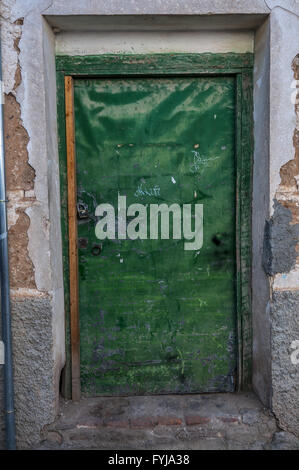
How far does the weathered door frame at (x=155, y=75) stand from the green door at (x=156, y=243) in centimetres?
6

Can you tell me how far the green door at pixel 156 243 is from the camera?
249cm

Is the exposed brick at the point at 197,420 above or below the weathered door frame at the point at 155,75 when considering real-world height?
below

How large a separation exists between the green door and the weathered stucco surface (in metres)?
0.28

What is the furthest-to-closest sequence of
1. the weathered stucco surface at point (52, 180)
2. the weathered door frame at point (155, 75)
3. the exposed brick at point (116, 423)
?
the weathered door frame at point (155, 75) → the exposed brick at point (116, 423) → the weathered stucco surface at point (52, 180)

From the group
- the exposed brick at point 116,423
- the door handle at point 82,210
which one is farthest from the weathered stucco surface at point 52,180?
the exposed brick at point 116,423

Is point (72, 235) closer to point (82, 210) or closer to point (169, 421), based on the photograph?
point (82, 210)

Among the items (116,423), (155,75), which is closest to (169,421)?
(116,423)

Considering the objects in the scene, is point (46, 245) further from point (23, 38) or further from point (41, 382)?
point (23, 38)

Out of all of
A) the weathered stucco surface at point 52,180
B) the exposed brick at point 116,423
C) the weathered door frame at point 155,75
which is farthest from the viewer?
the weathered door frame at point 155,75

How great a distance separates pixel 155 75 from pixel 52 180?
1017 millimetres

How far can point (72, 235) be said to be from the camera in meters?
2.49

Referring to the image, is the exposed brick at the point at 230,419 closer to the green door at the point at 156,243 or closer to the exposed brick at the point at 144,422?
the green door at the point at 156,243

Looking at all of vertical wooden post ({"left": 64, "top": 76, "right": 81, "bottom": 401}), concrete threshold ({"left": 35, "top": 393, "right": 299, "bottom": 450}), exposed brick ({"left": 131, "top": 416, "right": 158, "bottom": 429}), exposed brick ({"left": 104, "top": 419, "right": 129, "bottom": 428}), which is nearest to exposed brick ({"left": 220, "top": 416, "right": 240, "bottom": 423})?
concrete threshold ({"left": 35, "top": 393, "right": 299, "bottom": 450})
